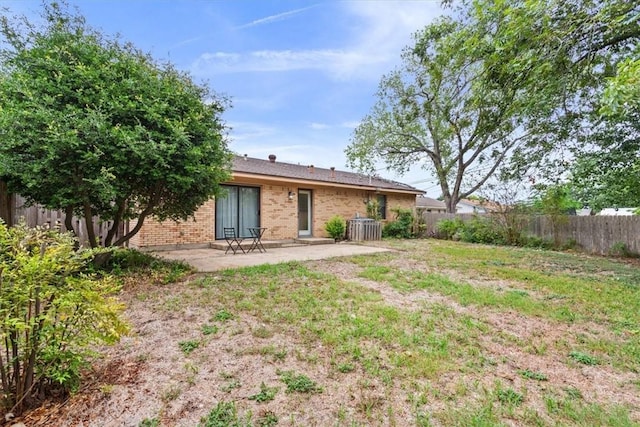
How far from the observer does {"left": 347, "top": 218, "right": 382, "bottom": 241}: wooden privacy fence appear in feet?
43.1

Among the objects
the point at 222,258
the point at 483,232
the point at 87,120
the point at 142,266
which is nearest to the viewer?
the point at 87,120

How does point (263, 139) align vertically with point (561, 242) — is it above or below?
above

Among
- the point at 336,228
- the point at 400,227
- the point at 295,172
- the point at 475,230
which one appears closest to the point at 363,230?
the point at 336,228

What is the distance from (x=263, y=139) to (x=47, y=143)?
15.0 metres

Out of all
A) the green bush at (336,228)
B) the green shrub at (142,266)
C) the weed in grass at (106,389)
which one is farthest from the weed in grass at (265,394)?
the green bush at (336,228)

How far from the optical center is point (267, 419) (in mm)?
2055

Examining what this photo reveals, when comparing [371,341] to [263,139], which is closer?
[371,341]

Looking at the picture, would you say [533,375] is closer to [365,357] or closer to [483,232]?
[365,357]

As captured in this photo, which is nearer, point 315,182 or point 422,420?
point 422,420

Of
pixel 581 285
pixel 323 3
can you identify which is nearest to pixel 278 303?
pixel 581 285

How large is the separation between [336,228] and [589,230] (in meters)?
8.62

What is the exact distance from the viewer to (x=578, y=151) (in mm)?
10211

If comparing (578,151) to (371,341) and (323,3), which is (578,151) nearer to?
(323,3)

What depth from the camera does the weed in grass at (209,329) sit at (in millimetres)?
3375
